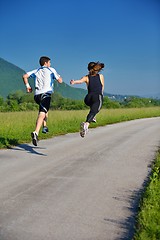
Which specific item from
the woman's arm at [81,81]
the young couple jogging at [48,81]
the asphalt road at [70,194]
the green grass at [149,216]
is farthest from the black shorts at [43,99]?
the green grass at [149,216]

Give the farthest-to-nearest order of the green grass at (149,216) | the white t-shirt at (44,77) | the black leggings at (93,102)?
1. the black leggings at (93,102)
2. the white t-shirt at (44,77)
3. the green grass at (149,216)

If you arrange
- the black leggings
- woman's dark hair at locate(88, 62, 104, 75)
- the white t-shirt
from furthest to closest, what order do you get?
the black leggings
woman's dark hair at locate(88, 62, 104, 75)
the white t-shirt

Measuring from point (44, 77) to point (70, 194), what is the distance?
410 centimetres

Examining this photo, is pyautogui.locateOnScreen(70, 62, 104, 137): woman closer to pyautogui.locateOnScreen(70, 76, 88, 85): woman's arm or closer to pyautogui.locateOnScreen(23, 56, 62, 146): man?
pyautogui.locateOnScreen(70, 76, 88, 85): woman's arm

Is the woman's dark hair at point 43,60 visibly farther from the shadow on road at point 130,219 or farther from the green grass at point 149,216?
the green grass at point 149,216

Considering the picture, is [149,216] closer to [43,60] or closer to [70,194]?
[70,194]

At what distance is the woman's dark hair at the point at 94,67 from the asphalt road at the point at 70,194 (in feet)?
5.98

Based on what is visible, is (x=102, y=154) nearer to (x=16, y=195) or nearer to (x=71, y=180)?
(x=71, y=180)

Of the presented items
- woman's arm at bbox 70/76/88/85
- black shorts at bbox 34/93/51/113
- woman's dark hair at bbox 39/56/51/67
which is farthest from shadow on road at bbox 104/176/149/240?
woman's dark hair at bbox 39/56/51/67

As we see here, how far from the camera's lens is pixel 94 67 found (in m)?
8.53

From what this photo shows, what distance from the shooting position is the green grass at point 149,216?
10.7 ft

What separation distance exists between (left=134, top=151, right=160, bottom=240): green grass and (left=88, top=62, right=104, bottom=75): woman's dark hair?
165 inches

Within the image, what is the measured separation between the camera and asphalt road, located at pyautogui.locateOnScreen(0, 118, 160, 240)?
3486 millimetres

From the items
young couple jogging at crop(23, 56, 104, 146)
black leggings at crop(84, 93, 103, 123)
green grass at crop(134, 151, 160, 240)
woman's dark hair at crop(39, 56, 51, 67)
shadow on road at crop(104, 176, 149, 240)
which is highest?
woman's dark hair at crop(39, 56, 51, 67)
